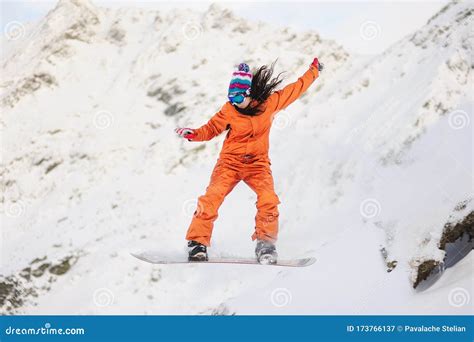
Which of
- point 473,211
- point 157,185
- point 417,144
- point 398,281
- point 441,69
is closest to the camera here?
point 473,211

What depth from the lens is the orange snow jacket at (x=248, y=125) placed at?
4.86 metres

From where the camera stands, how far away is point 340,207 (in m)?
11.5

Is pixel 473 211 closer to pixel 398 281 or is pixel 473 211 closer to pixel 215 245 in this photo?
pixel 398 281

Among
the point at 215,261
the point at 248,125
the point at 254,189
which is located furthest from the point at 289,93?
the point at 215,261

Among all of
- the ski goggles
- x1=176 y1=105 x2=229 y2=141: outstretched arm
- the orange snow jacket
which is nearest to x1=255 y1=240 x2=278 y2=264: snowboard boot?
the orange snow jacket

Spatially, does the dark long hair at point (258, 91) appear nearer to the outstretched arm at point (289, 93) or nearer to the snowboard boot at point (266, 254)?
the outstretched arm at point (289, 93)

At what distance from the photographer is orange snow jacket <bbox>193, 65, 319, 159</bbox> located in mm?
4859

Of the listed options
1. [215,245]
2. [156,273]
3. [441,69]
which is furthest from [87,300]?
[441,69]

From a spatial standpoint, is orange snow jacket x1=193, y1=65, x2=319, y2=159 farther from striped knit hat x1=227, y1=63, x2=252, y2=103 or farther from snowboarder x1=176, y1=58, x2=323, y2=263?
striped knit hat x1=227, y1=63, x2=252, y2=103

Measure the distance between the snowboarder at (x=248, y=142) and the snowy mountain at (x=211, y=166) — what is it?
3.19ft

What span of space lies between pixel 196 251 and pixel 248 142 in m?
1.31

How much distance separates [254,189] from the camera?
5.15m

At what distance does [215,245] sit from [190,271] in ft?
3.50

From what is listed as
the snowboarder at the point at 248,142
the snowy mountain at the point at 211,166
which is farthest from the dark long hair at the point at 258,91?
the snowy mountain at the point at 211,166
